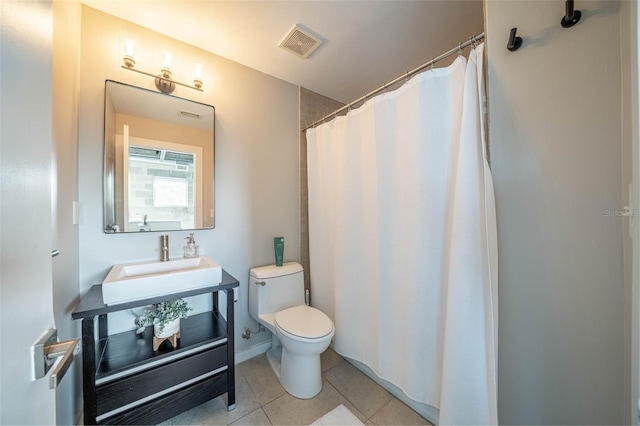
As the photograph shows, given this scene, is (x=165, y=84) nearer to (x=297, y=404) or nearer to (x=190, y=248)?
(x=190, y=248)

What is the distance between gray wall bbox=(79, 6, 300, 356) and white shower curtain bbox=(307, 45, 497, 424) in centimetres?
45

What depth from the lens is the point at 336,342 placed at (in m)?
1.77

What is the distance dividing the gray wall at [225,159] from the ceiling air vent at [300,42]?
406 mm

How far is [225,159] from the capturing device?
1.80 metres

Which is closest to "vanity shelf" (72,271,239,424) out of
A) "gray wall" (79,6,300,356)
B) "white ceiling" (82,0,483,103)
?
"gray wall" (79,6,300,356)

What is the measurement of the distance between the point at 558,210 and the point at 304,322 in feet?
4.79

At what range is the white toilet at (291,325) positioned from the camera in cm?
145

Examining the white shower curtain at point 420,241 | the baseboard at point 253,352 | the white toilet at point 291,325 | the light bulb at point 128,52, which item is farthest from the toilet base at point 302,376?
the light bulb at point 128,52

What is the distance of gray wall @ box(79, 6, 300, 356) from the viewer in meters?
1.35

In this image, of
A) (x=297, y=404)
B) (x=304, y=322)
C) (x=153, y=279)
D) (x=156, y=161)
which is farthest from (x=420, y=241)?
(x=156, y=161)

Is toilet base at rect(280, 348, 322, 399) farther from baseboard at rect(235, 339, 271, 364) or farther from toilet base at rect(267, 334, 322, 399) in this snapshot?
baseboard at rect(235, 339, 271, 364)

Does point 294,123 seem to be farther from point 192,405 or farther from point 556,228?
point 192,405

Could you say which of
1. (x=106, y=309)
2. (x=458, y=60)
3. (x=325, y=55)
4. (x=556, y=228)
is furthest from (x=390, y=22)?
(x=106, y=309)

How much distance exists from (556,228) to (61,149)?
2153 mm
